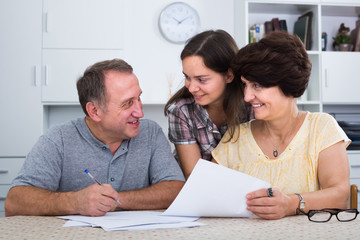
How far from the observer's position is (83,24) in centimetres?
308

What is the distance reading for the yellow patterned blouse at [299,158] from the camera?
1383 mm

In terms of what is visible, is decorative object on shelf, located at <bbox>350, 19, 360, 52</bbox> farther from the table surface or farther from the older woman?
the table surface

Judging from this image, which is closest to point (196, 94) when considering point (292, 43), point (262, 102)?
point (262, 102)

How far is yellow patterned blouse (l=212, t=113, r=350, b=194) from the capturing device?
1.38 m

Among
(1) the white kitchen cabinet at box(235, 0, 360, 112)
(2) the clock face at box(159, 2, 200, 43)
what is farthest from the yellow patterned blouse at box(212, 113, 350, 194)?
(2) the clock face at box(159, 2, 200, 43)

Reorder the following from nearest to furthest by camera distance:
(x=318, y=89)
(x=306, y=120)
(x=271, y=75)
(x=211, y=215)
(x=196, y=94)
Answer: (x=211, y=215) < (x=271, y=75) < (x=306, y=120) < (x=196, y=94) < (x=318, y=89)

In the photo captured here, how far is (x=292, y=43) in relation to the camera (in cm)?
135

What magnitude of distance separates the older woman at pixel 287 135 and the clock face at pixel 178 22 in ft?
6.44

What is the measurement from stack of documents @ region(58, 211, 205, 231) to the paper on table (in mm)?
40

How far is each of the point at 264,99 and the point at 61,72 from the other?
2105 millimetres

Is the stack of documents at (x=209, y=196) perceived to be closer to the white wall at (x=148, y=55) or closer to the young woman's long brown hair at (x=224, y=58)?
the young woman's long brown hair at (x=224, y=58)

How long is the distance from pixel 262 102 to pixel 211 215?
48 centimetres

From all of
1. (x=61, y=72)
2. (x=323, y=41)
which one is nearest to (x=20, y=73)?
(x=61, y=72)

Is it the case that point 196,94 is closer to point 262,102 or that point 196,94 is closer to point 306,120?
point 262,102
